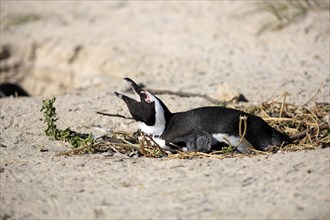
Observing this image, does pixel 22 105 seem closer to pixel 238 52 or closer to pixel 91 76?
pixel 91 76

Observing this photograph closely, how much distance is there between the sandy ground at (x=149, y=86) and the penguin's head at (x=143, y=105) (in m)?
0.40

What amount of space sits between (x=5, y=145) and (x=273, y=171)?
6.69 ft

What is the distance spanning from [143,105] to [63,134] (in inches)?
26.9

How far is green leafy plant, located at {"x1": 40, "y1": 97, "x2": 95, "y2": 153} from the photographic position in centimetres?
466

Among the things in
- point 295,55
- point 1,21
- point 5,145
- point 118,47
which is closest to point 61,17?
point 1,21

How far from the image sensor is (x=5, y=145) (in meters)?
4.87

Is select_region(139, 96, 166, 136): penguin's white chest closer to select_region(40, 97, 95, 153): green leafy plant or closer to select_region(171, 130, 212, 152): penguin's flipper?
select_region(171, 130, 212, 152): penguin's flipper

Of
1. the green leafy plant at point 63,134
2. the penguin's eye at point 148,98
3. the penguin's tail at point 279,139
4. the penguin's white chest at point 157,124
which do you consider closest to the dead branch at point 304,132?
the penguin's tail at point 279,139

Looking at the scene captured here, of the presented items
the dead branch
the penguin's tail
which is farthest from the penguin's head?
the dead branch

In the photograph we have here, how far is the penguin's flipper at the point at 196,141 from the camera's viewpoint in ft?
14.5

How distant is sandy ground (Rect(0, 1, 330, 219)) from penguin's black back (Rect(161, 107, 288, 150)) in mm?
362

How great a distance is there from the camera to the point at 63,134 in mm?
4965

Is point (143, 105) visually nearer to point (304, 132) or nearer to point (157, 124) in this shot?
point (157, 124)

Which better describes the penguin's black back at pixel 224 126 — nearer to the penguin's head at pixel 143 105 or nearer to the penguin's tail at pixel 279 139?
the penguin's tail at pixel 279 139
